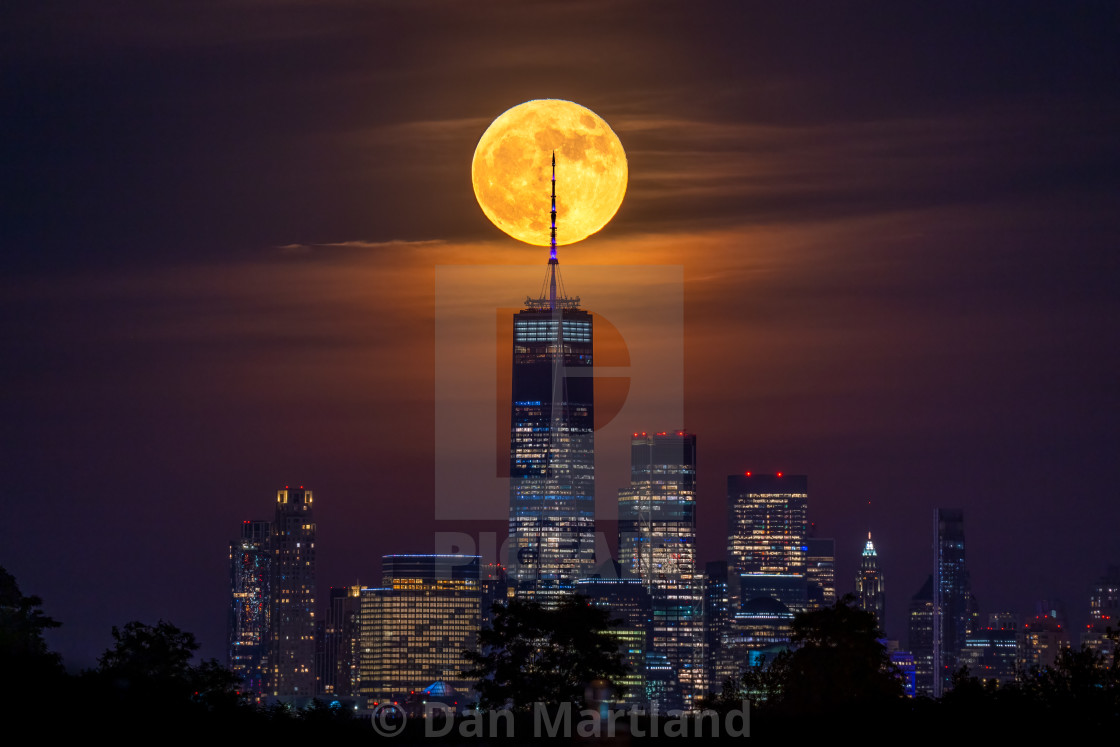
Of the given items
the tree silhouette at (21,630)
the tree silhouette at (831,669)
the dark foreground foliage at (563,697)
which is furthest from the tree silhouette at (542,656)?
the tree silhouette at (21,630)

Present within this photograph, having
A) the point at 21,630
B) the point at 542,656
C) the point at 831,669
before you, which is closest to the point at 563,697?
the point at 542,656

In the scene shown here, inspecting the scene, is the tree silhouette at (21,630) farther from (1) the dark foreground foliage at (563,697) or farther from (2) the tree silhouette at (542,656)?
(2) the tree silhouette at (542,656)

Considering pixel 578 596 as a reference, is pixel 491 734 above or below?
below

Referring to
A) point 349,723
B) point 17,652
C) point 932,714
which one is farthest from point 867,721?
point 17,652

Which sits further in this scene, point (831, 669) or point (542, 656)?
point (542, 656)

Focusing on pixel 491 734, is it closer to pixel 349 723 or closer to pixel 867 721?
pixel 349 723

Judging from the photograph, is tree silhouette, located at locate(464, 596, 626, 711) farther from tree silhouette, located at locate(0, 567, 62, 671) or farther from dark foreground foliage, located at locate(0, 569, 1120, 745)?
tree silhouette, located at locate(0, 567, 62, 671)

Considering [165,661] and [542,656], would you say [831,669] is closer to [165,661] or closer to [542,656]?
[542,656]

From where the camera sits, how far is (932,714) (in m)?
36.3

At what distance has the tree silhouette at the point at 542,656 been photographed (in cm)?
4425

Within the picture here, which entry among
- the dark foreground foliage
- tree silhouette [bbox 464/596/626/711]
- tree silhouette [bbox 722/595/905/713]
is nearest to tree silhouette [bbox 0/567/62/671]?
the dark foreground foliage

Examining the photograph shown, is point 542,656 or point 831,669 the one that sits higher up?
point 542,656

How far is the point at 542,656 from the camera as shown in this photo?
45.5 metres

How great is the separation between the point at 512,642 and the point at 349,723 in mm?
10361
